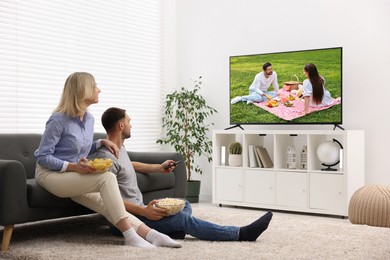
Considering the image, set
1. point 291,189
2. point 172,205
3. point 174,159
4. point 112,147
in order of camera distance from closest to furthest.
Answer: point 172,205
point 112,147
point 174,159
point 291,189

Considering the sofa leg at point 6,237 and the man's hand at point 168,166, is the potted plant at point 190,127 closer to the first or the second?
the man's hand at point 168,166

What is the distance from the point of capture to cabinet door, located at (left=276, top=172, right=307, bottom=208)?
5.44 m

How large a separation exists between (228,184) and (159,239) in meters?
2.59

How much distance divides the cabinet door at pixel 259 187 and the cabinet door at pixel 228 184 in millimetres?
83

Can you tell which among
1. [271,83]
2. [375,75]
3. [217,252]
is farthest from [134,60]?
[217,252]

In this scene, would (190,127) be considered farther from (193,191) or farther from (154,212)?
(154,212)

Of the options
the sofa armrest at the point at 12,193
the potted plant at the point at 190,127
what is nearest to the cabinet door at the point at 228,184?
the potted plant at the point at 190,127

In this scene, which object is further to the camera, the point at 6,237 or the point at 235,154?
the point at 235,154

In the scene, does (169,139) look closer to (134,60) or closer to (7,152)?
(134,60)

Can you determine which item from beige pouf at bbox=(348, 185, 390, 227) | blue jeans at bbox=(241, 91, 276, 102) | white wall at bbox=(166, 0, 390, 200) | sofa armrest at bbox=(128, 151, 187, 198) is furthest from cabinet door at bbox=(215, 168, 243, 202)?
beige pouf at bbox=(348, 185, 390, 227)

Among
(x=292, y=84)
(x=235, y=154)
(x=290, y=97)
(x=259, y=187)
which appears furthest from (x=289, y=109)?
(x=259, y=187)

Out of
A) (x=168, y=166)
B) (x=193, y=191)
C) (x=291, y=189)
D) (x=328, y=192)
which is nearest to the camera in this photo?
(x=168, y=166)

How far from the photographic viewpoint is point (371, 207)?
4.41 m

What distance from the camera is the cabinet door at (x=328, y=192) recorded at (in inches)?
204
